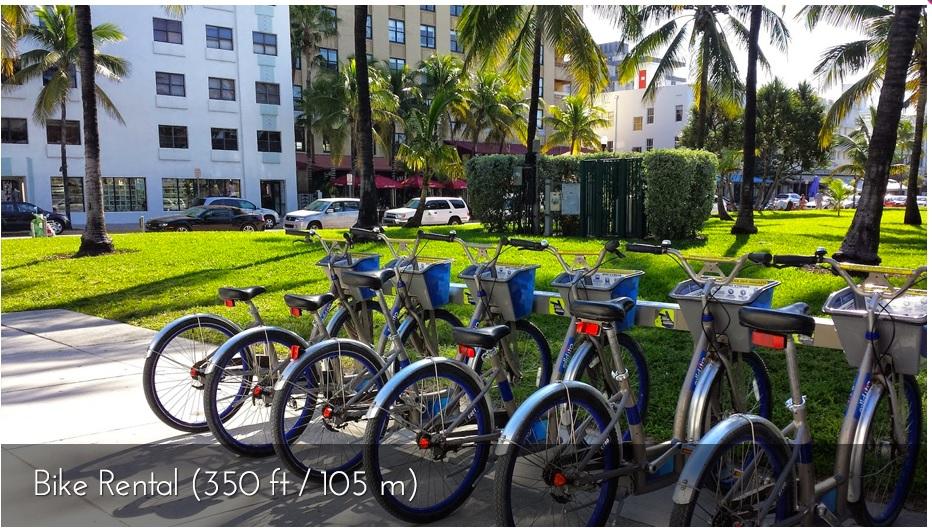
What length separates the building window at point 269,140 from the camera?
4291cm

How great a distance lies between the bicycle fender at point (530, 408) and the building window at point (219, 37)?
Result: 41.7 m

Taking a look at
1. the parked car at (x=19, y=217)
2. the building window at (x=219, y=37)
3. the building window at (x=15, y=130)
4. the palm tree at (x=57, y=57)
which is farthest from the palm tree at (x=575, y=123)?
the building window at (x=15, y=130)

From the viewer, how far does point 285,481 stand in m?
4.13

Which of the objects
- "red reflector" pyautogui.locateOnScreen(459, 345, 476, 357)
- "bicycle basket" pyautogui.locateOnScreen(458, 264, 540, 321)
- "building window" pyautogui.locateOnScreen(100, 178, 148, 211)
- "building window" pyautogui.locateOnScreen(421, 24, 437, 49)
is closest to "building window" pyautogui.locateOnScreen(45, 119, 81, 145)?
"building window" pyautogui.locateOnScreen(100, 178, 148, 211)

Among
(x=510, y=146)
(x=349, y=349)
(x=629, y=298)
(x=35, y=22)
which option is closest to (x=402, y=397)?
(x=349, y=349)

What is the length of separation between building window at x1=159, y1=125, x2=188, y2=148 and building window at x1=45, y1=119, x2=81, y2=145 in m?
3.88

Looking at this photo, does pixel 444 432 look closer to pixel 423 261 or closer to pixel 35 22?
pixel 423 261

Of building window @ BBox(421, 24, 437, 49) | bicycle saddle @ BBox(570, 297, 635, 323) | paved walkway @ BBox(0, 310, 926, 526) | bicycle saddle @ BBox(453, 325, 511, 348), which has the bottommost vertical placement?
paved walkway @ BBox(0, 310, 926, 526)

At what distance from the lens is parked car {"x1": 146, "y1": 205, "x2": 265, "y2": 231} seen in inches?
1139

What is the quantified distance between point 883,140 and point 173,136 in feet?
121

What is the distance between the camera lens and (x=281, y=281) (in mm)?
11281

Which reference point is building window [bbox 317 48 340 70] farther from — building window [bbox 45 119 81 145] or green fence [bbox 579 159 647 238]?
green fence [bbox 579 159 647 238]

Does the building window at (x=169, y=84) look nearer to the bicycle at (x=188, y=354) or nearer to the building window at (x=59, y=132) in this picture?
the building window at (x=59, y=132)

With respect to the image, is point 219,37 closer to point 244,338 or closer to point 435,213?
point 435,213
